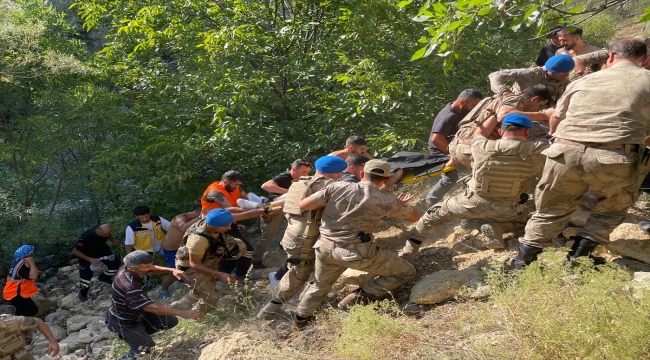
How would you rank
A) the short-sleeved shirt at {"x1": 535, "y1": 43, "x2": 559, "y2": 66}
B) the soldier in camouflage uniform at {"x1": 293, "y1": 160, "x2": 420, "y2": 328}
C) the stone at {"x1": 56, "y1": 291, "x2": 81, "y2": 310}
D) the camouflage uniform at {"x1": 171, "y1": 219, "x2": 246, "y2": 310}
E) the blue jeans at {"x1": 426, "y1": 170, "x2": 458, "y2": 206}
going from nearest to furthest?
the soldier in camouflage uniform at {"x1": 293, "y1": 160, "x2": 420, "y2": 328} < the camouflage uniform at {"x1": 171, "y1": 219, "x2": 246, "y2": 310} < the blue jeans at {"x1": 426, "y1": 170, "x2": 458, "y2": 206} < the short-sleeved shirt at {"x1": 535, "y1": 43, "x2": 559, "y2": 66} < the stone at {"x1": 56, "y1": 291, "x2": 81, "y2": 310}

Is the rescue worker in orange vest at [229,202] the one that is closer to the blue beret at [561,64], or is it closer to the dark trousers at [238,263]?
the dark trousers at [238,263]

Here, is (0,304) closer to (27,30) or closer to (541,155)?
(27,30)

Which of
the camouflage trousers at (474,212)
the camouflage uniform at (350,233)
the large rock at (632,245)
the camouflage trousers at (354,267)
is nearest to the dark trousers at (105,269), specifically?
the camouflage trousers at (354,267)

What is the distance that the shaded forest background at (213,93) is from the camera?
24.6ft

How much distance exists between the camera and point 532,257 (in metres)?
4.48

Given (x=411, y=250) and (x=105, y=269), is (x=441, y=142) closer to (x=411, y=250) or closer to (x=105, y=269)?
(x=411, y=250)

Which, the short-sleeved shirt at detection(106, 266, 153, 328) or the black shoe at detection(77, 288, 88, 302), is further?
the black shoe at detection(77, 288, 88, 302)

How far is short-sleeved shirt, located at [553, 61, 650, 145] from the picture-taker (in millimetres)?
3930

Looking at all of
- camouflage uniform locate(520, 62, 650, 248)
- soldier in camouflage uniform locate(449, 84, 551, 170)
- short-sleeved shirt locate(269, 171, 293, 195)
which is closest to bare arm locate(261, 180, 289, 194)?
short-sleeved shirt locate(269, 171, 293, 195)

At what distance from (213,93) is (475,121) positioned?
160 inches

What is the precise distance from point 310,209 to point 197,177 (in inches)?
173

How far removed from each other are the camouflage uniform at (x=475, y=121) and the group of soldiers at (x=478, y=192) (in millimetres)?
14

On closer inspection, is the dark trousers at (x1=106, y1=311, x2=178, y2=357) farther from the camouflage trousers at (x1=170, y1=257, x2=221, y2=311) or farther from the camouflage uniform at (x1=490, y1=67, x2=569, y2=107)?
the camouflage uniform at (x1=490, y1=67, x2=569, y2=107)

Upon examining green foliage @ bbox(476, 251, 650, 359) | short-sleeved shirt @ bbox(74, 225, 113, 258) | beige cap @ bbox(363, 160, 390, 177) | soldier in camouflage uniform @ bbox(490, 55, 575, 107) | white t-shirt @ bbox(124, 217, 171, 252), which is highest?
soldier in camouflage uniform @ bbox(490, 55, 575, 107)
